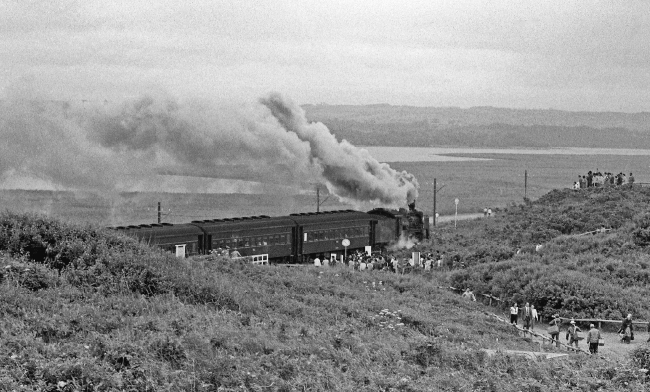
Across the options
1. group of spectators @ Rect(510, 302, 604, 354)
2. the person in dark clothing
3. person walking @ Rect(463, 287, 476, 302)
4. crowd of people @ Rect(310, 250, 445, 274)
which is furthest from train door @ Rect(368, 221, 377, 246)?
the person in dark clothing

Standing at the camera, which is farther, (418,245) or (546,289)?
(418,245)

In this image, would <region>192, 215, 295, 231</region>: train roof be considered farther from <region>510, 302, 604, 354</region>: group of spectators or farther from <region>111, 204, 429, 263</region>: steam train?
<region>510, 302, 604, 354</region>: group of spectators

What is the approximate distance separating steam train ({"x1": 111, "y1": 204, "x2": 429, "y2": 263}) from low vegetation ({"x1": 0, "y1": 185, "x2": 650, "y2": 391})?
5.69 meters

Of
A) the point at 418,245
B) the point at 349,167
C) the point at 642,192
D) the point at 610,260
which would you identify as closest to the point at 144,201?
the point at 349,167

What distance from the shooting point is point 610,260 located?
34500 millimetres

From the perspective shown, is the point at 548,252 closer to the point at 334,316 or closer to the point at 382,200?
the point at 382,200

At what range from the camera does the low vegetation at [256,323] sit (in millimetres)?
14055

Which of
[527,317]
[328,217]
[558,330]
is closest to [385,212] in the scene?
[328,217]

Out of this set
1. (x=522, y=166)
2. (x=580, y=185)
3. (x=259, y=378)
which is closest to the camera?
(x=259, y=378)

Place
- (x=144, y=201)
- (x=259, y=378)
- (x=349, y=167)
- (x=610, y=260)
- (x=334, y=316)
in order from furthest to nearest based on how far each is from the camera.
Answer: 1. (x=144, y=201)
2. (x=349, y=167)
3. (x=610, y=260)
4. (x=334, y=316)
5. (x=259, y=378)

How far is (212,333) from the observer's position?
16.2 m

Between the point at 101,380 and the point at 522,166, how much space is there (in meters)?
132

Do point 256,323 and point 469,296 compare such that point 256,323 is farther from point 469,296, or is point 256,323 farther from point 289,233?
point 289,233

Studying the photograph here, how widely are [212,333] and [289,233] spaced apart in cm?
2199
